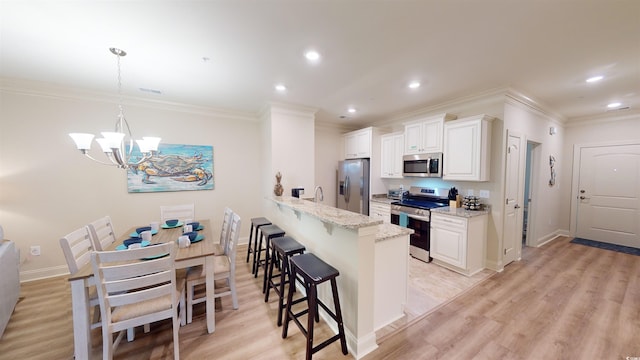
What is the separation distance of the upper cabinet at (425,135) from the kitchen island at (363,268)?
211cm

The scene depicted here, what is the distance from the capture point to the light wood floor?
1773 mm

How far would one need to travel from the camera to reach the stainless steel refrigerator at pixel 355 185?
14.9 feet

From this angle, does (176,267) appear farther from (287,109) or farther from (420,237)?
(420,237)

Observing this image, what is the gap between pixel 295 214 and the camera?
113 inches

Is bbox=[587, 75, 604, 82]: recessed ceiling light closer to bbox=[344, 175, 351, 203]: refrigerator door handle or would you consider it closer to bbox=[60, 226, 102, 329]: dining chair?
bbox=[344, 175, 351, 203]: refrigerator door handle

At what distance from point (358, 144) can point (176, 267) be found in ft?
13.1

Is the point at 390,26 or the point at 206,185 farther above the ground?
the point at 390,26

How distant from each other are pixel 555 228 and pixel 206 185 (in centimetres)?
756

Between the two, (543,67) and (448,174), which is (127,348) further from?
(543,67)

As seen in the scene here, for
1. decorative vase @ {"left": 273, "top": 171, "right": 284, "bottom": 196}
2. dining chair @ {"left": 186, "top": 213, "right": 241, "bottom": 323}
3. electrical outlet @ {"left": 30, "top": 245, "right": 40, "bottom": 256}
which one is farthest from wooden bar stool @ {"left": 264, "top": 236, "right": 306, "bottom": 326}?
electrical outlet @ {"left": 30, "top": 245, "right": 40, "bottom": 256}

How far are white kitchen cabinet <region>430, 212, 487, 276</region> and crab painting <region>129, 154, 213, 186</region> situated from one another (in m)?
4.03

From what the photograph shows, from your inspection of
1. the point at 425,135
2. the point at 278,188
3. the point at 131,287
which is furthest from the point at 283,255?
the point at 425,135

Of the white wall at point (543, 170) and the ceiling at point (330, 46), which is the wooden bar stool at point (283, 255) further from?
the white wall at point (543, 170)

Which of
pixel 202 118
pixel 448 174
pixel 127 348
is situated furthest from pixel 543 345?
Result: pixel 202 118
